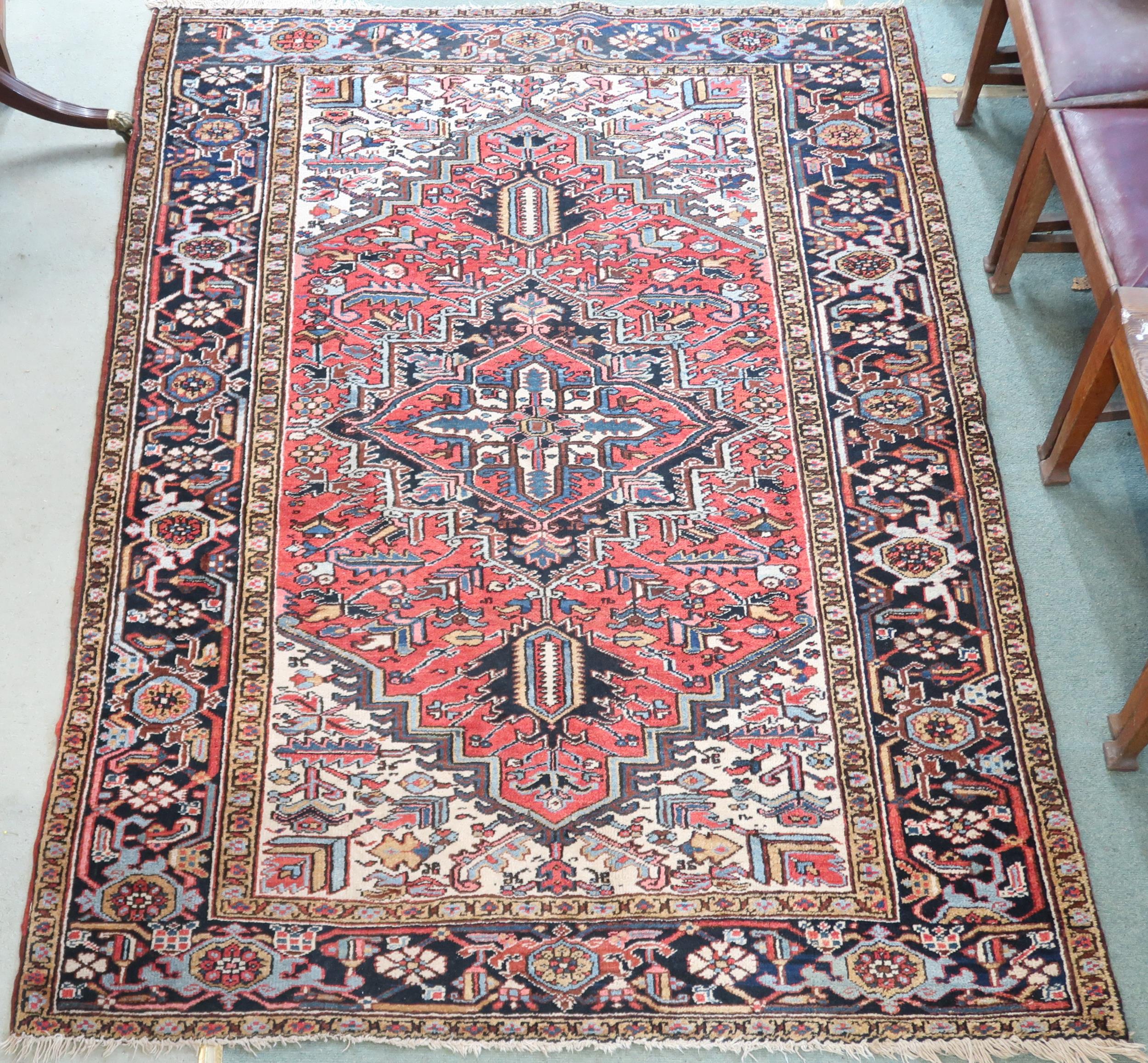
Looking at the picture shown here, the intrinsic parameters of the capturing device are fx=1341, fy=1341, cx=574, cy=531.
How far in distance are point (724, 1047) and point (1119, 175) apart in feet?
5.76

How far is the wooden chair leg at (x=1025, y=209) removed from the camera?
A: 110 inches

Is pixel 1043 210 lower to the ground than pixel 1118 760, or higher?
higher

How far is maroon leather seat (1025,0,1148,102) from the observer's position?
2727 millimetres

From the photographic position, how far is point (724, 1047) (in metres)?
2.15

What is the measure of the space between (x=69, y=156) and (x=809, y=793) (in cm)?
237

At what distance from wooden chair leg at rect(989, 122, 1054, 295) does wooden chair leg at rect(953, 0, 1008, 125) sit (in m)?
0.46

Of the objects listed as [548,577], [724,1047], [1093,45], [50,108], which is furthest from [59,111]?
[724,1047]

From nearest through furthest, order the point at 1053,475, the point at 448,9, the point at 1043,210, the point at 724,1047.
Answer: the point at 724,1047
the point at 1053,475
the point at 1043,210
the point at 448,9

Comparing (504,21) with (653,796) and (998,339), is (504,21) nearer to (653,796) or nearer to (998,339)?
(998,339)

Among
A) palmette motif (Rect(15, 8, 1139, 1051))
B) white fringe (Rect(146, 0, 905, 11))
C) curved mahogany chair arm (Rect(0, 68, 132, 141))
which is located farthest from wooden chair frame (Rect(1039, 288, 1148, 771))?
curved mahogany chair arm (Rect(0, 68, 132, 141))

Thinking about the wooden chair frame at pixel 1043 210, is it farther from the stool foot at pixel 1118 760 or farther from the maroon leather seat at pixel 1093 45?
the stool foot at pixel 1118 760

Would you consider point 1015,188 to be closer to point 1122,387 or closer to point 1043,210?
point 1043,210

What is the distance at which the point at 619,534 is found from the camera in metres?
2.70

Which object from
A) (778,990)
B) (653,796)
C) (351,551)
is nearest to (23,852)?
(351,551)
